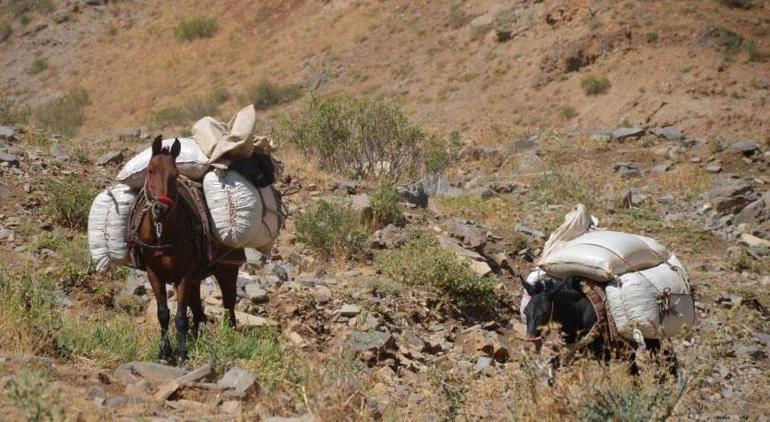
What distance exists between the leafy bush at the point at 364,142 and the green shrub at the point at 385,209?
4224mm

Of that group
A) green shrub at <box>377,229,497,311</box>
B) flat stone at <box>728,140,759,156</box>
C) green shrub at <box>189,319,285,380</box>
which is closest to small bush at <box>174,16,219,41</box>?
flat stone at <box>728,140,759,156</box>

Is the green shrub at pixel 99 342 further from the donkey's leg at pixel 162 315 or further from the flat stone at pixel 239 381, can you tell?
the flat stone at pixel 239 381

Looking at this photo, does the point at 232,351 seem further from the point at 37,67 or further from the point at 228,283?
the point at 37,67

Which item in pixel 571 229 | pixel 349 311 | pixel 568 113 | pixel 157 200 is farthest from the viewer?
pixel 568 113

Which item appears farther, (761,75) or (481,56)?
(481,56)

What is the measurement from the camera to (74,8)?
4256 cm

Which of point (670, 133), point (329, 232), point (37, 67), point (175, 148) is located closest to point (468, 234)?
point (329, 232)

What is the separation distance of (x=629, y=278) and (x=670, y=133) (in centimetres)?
1414

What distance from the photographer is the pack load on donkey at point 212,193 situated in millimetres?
7398

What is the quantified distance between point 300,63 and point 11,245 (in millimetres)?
24967

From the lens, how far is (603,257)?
299 inches

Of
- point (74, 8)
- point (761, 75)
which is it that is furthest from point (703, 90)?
point (74, 8)

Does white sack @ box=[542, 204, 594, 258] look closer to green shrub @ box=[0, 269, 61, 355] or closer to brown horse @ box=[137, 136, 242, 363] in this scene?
brown horse @ box=[137, 136, 242, 363]

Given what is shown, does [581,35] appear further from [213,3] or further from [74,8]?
[74,8]
